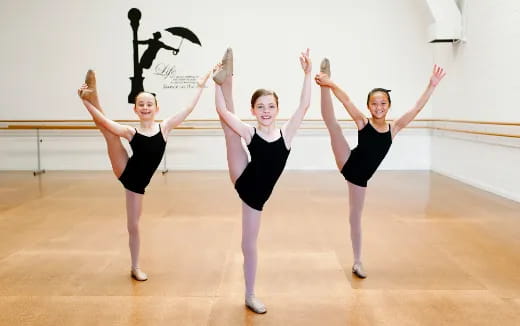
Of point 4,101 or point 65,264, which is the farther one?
point 4,101

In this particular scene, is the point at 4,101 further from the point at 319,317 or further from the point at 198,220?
the point at 319,317

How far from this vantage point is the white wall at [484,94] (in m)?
5.88

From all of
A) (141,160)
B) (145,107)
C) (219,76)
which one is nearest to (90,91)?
(145,107)

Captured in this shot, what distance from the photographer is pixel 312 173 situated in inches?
333

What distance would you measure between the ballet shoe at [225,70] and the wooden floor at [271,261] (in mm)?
1299

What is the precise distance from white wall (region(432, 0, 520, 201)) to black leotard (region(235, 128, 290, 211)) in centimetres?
417

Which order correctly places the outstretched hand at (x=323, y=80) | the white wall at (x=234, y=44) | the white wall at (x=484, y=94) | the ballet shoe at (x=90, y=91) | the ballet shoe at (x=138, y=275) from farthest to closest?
the white wall at (x=234, y=44) → the white wall at (x=484, y=94) → the ballet shoe at (x=138, y=275) → the ballet shoe at (x=90, y=91) → the outstretched hand at (x=323, y=80)

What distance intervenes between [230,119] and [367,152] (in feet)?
3.30

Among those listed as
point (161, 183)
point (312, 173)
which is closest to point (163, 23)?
point (161, 183)

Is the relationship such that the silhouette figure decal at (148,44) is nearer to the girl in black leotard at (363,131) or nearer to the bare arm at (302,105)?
the girl in black leotard at (363,131)

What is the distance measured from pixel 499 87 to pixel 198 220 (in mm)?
4157

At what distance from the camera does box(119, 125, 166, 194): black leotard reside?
3.07m

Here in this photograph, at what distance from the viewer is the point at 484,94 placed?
6641 millimetres

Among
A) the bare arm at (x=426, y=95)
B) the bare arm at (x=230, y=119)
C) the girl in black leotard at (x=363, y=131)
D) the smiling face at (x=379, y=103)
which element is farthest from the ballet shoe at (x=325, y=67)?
the bare arm at (x=230, y=119)
